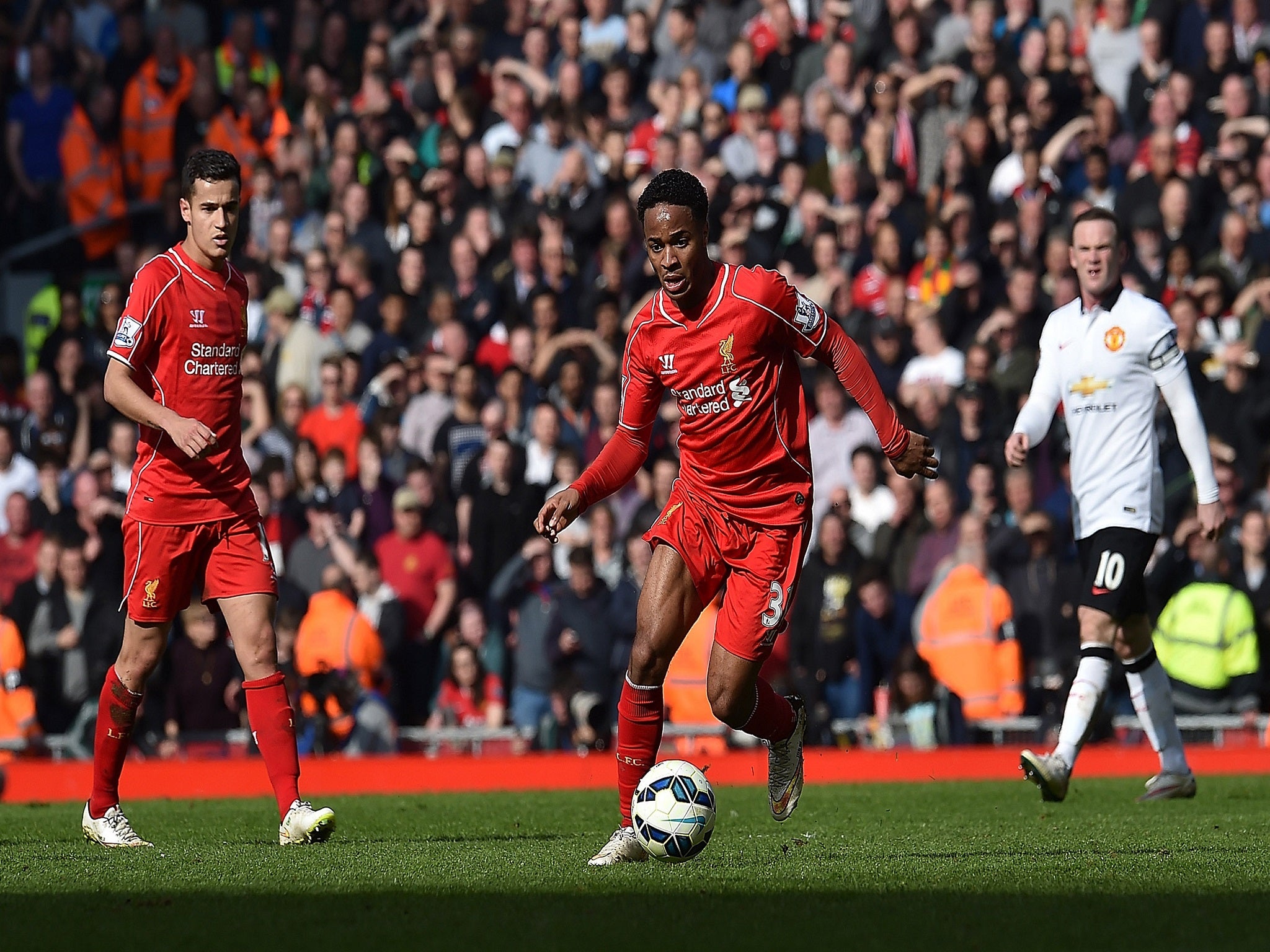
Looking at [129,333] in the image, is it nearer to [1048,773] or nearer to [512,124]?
[1048,773]

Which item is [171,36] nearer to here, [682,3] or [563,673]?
[682,3]

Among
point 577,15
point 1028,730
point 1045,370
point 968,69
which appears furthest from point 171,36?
point 1045,370

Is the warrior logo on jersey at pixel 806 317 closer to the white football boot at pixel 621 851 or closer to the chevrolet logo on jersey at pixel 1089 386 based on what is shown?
the white football boot at pixel 621 851

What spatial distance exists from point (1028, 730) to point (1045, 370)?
4667 millimetres

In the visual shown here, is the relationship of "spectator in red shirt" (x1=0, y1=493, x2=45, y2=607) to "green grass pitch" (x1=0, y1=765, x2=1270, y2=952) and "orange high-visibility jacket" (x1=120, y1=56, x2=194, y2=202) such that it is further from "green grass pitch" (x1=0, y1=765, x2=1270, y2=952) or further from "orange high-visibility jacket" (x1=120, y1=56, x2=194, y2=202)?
"green grass pitch" (x1=0, y1=765, x2=1270, y2=952)

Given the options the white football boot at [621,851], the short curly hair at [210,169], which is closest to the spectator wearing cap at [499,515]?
the short curly hair at [210,169]

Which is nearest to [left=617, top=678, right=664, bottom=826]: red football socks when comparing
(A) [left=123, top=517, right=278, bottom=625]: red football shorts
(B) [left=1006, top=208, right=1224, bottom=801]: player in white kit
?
(A) [left=123, top=517, right=278, bottom=625]: red football shorts

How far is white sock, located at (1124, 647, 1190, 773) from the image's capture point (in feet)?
33.0

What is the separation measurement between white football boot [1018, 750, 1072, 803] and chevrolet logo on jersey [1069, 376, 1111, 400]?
1840 millimetres

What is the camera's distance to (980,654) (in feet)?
46.5

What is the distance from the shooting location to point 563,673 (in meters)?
14.7

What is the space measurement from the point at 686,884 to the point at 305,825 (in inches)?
84.3

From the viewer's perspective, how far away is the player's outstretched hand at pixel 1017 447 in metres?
9.38

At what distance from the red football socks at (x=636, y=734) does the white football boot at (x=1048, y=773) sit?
257 centimetres
